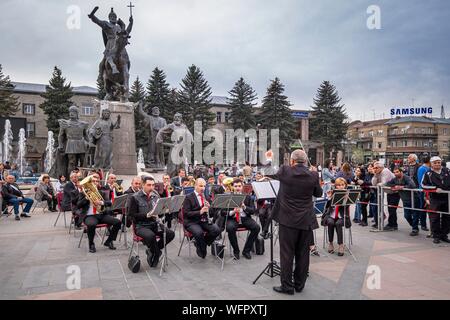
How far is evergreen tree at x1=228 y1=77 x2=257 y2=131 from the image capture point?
53562 mm

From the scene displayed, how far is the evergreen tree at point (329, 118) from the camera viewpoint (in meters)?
54.6

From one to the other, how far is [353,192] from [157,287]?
459 centimetres

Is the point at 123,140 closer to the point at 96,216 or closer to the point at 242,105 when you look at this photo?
the point at 96,216

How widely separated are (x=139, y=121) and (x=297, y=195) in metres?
42.5

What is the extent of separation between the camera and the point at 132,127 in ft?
51.2

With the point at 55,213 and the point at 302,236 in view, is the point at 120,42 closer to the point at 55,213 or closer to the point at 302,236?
the point at 55,213

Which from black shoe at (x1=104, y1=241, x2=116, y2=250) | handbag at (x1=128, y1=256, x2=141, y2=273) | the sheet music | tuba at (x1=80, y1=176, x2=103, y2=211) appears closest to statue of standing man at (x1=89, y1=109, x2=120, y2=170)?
tuba at (x1=80, y1=176, x2=103, y2=211)

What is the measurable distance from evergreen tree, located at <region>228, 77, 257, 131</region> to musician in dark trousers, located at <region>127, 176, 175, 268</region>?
4745 cm

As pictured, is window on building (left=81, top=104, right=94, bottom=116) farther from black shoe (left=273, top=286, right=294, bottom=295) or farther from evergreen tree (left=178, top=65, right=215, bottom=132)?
black shoe (left=273, top=286, right=294, bottom=295)

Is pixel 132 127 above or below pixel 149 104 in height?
below

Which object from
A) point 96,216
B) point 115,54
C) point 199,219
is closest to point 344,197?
point 199,219
